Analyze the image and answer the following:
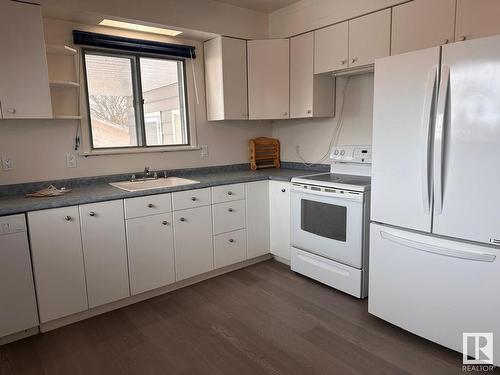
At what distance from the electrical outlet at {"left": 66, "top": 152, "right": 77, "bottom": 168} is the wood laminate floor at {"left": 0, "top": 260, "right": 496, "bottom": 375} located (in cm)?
122

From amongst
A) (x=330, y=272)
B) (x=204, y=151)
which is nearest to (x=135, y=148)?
(x=204, y=151)

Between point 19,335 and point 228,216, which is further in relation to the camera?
point 228,216

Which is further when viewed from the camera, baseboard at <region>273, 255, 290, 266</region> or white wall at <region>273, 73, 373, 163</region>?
baseboard at <region>273, 255, 290, 266</region>

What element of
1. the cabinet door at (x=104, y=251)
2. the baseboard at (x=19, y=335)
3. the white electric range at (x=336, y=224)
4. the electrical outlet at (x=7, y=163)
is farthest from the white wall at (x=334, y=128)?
the baseboard at (x=19, y=335)

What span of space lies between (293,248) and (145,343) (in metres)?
1.49

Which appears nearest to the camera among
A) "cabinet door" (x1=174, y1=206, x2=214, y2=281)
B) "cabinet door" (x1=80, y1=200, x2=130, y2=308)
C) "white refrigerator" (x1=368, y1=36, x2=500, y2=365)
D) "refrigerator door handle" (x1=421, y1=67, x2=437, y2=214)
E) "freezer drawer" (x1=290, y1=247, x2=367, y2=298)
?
"white refrigerator" (x1=368, y1=36, x2=500, y2=365)

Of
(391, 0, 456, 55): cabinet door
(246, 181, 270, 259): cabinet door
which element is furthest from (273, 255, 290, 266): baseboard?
(391, 0, 456, 55): cabinet door

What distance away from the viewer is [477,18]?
87.9 inches

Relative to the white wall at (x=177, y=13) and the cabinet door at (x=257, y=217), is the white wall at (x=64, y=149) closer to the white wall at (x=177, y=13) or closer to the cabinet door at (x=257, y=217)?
the white wall at (x=177, y=13)

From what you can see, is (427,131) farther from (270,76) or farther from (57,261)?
(57,261)

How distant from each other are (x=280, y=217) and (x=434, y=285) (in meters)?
1.59

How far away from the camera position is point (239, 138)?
3912 millimetres

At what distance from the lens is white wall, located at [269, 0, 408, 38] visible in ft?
9.22

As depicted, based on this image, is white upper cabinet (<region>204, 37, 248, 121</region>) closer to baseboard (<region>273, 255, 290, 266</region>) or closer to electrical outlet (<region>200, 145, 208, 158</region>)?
electrical outlet (<region>200, 145, 208, 158</region>)
